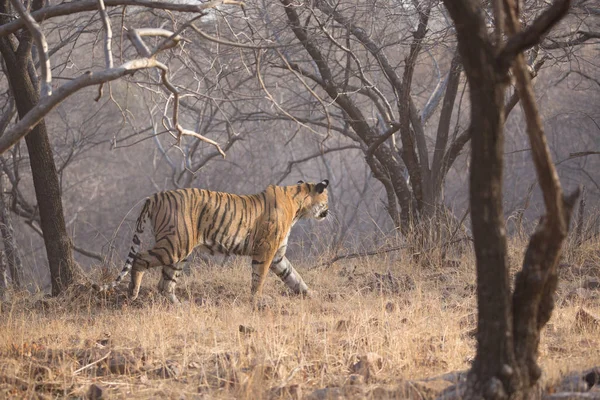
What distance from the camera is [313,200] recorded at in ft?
29.4

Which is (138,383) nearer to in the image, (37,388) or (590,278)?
(37,388)

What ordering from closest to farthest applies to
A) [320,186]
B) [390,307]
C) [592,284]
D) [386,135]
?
[390,307] → [592,284] → [320,186] → [386,135]

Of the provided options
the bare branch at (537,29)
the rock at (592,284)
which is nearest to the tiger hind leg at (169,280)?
the rock at (592,284)

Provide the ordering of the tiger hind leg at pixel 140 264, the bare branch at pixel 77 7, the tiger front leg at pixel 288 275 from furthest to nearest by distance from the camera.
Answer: the tiger front leg at pixel 288 275 → the tiger hind leg at pixel 140 264 → the bare branch at pixel 77 7

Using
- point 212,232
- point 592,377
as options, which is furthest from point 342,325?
point 212,232

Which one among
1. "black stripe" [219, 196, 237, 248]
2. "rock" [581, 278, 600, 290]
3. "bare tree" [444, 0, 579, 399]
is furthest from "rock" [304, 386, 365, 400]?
"rock" [581, 278, 600, 290]

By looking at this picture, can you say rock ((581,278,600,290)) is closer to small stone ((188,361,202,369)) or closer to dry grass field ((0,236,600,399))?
dry grass field ((0,236,600,399))

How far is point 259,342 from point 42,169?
3957mm

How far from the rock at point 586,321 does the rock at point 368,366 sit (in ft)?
5.96

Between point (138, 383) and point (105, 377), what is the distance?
211 mm

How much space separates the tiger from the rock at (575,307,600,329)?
304 cm

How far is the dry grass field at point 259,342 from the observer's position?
4.56 m

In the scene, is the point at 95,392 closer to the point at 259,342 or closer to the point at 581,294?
the point at 259,342

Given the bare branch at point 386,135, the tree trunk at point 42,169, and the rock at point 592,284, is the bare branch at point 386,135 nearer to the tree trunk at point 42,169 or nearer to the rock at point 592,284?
the rock at point 592,284
